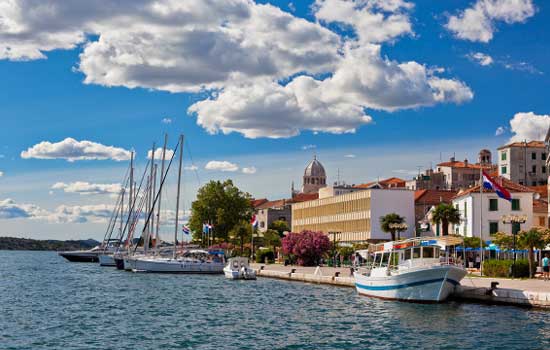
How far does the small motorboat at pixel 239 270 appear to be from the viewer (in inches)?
2921

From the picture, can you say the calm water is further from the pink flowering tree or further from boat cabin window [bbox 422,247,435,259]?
the pink flowering tree

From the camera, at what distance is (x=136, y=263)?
88.6 meters

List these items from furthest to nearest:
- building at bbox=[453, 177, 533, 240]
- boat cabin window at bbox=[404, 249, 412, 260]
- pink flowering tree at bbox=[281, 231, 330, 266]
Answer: pink flowering tree at bbox=[281, 231, 330, 266] < building at bbox=[453, 177, 533, 240] < boat cabin window at bbox=[404, 249, 412, 260]

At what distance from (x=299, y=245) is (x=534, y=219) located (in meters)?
28.6

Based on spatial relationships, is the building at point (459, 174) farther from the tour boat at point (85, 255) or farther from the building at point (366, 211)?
the tour boat at point (85, 255)

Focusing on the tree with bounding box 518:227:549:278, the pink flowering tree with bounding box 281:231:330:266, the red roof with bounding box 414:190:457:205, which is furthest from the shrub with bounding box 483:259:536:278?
the red roof with bounding box 414:190:457:205

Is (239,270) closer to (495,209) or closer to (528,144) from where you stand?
(495,209)

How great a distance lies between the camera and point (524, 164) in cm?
14312

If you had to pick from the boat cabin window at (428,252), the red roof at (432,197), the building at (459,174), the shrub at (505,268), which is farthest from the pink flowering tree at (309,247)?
the building at (459,174)

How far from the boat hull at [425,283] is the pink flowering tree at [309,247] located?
45.3 m

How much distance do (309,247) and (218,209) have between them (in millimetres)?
52455

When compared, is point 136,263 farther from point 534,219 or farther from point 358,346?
point 358,346

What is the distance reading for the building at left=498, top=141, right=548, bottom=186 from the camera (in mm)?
142750

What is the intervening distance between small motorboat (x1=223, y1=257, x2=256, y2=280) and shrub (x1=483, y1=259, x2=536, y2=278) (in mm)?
24460
